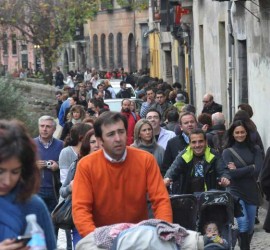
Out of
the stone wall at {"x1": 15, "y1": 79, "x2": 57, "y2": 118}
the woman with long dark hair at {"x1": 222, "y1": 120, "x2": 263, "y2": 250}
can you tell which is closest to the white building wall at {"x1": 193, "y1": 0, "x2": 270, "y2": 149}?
the woman with long dark hair at {"x1": 222, "y1": 120, "x2": 263, "y2": 250}

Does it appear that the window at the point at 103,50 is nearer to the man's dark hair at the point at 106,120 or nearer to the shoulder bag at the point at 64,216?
the shoulder bag at the point at 64,216

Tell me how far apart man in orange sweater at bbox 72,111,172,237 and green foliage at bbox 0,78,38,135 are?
12.0 m

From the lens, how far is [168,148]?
1158 centimetres

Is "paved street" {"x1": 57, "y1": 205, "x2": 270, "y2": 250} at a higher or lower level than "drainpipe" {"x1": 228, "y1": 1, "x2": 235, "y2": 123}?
lower

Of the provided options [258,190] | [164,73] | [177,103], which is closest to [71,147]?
[258,190]

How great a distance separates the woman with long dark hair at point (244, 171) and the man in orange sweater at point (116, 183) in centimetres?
438

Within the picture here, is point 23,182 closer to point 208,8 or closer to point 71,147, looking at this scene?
point 71,147

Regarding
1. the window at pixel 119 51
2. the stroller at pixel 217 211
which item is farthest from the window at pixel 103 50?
the stroller at pixel 217 211

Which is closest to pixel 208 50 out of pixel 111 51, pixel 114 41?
pixel 114 41

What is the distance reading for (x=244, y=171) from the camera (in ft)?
37.9

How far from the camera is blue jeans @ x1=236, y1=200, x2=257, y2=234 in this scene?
11383 millimetres

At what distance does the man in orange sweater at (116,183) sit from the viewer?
275 inches

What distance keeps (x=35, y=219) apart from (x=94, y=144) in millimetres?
4709

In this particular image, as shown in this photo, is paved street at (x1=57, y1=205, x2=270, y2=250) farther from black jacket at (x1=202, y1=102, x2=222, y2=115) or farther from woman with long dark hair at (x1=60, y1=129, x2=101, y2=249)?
black jacket at (x1=202, y1=102, x2=222, y2=115)
